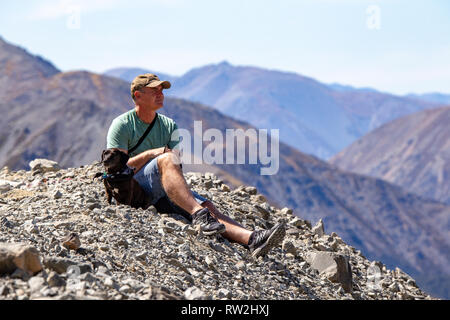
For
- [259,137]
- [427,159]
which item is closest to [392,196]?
[259,137]

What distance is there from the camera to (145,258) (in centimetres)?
587

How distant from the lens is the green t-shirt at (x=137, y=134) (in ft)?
22.6

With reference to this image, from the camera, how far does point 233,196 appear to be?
9.66m

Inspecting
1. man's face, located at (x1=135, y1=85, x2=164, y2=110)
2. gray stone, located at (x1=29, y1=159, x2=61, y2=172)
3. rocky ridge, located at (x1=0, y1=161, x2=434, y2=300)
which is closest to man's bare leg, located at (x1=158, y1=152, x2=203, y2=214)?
rocky ridge, located at (x1=0, y1=161, x2=434, y2=300)

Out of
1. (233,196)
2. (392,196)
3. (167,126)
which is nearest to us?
(167,126)

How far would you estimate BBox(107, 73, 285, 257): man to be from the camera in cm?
669

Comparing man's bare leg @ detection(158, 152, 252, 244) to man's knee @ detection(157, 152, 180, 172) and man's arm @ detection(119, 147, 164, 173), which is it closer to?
man's knee @ detection(157, 152, 180, 172)

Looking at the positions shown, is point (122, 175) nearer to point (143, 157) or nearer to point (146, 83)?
point (143, 157)

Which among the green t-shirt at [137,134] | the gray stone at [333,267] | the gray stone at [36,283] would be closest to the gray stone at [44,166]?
the green t-shirt at [137,134]

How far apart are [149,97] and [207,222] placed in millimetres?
1490
